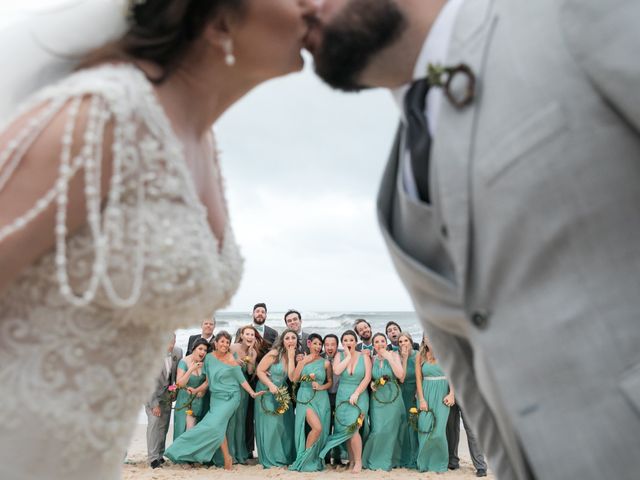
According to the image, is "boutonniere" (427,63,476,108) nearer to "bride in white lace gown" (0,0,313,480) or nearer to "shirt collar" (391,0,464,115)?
"shirt collar" (391,0,464,115)

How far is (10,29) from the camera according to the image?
6.61ft

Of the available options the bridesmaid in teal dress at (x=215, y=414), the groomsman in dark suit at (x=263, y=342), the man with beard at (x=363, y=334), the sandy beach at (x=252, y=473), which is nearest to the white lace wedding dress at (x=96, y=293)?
the sandy beach at (x=252, y=473)

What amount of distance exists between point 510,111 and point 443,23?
0.49m

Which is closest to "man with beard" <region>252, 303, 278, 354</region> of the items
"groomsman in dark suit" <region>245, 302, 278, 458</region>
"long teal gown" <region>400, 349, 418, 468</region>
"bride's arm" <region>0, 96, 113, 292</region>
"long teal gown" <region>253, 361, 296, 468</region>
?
"groomsman in dark suit" <region>245, 302, 278, 458</region>

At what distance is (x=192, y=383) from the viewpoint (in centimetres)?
1068

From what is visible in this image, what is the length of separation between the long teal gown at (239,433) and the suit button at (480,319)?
944 cm

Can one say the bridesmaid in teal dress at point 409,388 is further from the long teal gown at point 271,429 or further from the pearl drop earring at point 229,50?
the pearl drop earring at point 229,50

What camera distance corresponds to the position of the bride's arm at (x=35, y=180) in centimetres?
168

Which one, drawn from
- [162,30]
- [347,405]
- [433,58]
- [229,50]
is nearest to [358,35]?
[433,58]

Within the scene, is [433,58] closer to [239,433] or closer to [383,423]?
[383,423]

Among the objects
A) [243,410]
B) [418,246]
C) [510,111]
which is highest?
[510,111]

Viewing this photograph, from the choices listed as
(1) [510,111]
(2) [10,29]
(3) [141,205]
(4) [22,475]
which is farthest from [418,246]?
(2) [10,29]

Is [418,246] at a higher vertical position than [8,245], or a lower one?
lower

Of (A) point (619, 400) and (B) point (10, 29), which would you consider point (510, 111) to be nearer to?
(A) point (619, 400)
